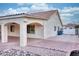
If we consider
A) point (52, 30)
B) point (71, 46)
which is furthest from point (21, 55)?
point (71, 46)

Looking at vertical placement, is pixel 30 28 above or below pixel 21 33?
above

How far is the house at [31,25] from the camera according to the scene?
3.07m

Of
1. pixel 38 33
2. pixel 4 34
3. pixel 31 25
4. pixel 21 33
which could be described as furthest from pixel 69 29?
pixel 4 34

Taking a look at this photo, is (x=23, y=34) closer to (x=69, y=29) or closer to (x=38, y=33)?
(x=38, y=33)

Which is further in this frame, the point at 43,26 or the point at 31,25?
the point at 43,26

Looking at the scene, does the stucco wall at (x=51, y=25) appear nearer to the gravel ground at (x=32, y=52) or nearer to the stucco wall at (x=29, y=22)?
the stucco wall at (x=29, y=22)

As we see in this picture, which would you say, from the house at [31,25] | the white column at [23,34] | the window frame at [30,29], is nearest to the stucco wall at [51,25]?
the house at [31,25]

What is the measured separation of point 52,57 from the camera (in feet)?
10.3

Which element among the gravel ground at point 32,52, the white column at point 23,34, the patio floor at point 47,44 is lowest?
the gravel ground at point 32,52

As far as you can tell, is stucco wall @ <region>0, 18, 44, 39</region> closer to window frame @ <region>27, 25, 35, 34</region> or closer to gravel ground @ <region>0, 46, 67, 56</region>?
window frame @ <region>27, 25, 35, 34</region>

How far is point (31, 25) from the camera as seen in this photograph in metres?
3.07

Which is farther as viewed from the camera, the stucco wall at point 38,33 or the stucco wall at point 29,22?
the stucco wall at point 38,33

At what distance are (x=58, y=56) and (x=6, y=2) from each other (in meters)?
1.58

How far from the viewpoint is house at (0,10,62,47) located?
307 cm
